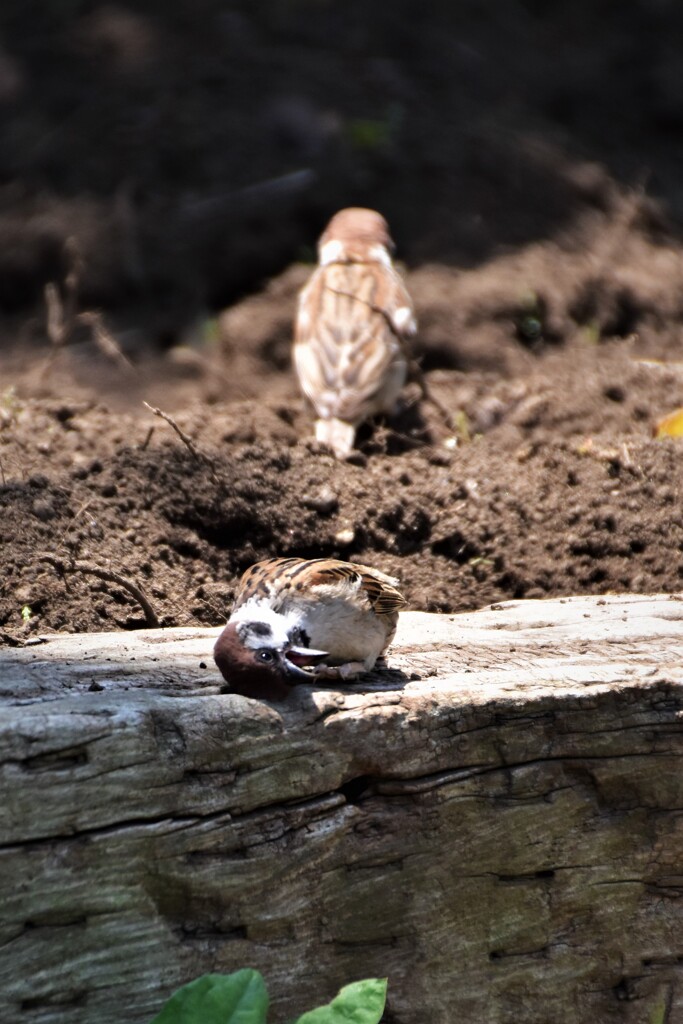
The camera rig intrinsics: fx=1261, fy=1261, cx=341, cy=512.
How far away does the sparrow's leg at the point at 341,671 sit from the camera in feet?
11.0

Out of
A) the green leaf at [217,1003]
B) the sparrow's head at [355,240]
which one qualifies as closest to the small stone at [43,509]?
the green leaf at [217,1003]

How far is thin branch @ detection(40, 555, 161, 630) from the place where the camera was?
388cm

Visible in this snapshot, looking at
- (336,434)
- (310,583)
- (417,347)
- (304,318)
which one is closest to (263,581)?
(310,583)

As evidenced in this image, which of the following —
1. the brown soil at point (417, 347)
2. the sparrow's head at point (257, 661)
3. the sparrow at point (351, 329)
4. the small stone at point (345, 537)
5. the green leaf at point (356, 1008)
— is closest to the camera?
Result: the green leaf at point (356, 1008)

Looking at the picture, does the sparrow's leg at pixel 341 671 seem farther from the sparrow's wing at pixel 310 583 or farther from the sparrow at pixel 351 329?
the sparrow at pixel 351 329

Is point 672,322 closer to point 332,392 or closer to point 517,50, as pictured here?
point 332,392

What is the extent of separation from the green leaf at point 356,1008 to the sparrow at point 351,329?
3145 mm

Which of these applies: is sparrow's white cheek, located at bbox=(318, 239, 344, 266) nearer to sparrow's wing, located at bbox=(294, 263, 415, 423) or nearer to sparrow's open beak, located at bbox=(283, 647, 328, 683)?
sparrow's wing, located at bbox=(294, 263, 415, 423)

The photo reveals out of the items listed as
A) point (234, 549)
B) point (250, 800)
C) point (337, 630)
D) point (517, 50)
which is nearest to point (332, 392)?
point (234, 549)

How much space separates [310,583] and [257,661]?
43cm

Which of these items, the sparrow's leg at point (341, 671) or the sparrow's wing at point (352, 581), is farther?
the sparrow's wing at point (352, 581)

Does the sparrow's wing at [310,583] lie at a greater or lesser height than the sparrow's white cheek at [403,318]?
greater

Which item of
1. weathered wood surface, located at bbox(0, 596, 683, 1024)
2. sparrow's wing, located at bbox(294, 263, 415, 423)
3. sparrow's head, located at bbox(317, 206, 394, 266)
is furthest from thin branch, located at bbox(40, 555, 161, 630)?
sparrow's head, located at bbox(317, 206, 394, 266)

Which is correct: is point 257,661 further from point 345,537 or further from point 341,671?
point 345,537
